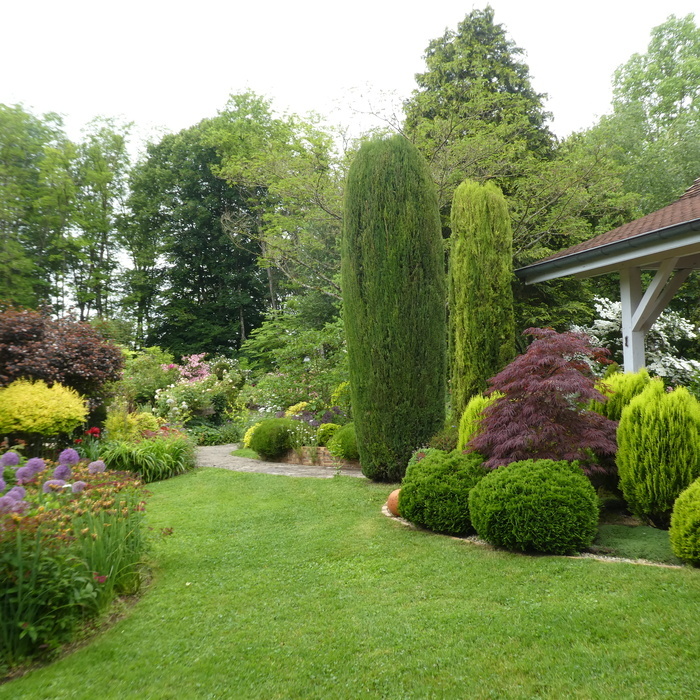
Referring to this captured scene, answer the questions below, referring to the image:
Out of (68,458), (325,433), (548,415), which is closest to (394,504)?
(548,415)

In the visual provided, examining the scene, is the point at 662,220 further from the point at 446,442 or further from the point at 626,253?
the point at 446,442

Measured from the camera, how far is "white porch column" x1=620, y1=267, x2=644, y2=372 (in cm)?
684

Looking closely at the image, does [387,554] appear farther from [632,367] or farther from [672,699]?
[632,367]

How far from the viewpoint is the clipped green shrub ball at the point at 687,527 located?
3.37 m

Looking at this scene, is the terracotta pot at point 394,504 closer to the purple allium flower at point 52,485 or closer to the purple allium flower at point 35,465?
the purple allium flower at point 52,485

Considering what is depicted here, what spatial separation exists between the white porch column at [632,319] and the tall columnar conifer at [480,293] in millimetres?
1498

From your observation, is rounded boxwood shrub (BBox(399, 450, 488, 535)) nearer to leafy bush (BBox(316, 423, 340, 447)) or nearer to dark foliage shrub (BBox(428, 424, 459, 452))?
dark foliage shrub (BBox(428, 424, 459, 452))

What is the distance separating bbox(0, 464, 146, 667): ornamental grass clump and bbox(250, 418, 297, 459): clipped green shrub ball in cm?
602

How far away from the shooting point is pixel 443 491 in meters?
4.70

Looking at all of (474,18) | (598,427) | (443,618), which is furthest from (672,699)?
(474,18)

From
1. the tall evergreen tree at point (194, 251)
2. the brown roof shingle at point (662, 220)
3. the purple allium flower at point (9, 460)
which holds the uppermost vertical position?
the tall evergreen tree at point (194, 251)

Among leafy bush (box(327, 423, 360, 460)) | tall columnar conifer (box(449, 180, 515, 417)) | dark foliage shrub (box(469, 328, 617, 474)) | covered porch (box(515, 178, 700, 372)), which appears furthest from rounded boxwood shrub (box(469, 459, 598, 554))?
leafy bush (box(327, 423, 360, 460))

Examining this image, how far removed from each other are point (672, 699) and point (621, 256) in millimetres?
5314

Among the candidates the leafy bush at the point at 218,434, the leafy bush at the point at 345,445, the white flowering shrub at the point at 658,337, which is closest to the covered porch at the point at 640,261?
the white flowering shrub at the point at 658,337
